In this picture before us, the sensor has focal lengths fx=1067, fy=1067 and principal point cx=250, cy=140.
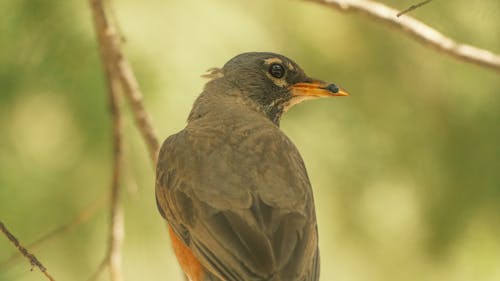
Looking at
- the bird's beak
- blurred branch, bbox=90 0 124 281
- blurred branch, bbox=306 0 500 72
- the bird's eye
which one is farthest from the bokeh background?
blurred branch, bbox=306 0 500 72

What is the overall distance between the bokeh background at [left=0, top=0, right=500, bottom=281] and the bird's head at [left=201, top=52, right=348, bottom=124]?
0.21m

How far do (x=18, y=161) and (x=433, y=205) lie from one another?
2432mm

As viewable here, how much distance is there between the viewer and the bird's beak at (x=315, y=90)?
219 inches

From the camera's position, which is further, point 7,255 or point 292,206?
point 7,255

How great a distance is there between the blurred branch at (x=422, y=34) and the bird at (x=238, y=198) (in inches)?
23.8

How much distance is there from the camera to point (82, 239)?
248 inches

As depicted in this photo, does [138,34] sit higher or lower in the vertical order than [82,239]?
higher

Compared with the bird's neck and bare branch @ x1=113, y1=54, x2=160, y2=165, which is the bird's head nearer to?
the bird's neck

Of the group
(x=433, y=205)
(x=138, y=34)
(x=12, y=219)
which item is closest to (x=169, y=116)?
(x=138, y=34)

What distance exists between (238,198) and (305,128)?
1.83m

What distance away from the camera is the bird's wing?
4.62 metres

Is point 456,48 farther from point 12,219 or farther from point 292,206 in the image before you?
point 12,219

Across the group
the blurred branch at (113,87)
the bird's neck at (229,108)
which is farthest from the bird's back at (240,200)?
the blurred branch at (113,87)

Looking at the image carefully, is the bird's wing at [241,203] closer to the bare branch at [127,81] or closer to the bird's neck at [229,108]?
the bare branch at [127,81]
